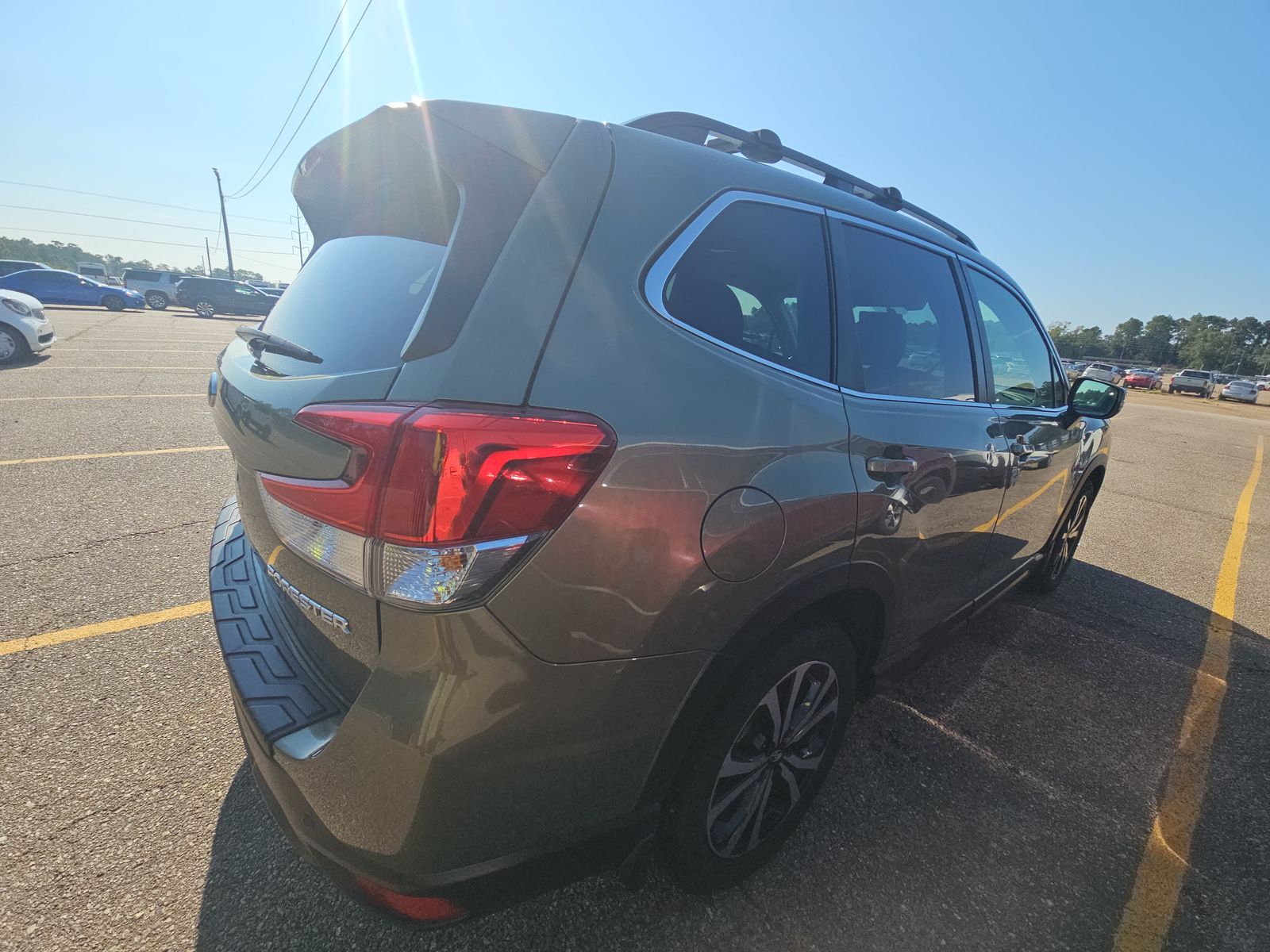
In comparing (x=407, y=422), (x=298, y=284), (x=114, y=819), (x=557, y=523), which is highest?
(x=298, y=284)

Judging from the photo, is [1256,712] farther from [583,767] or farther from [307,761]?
[307,761]

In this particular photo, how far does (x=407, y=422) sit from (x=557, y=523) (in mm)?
313

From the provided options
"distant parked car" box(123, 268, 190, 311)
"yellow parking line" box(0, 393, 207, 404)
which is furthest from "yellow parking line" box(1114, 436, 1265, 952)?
"distant parked car" box(123, 268, 190, 311)

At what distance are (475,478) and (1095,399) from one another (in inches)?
146

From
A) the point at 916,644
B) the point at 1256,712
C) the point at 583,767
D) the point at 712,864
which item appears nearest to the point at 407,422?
the point at 583,767

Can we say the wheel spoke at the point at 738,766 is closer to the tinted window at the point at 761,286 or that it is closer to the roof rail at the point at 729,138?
the tinted window at the point at 761,286

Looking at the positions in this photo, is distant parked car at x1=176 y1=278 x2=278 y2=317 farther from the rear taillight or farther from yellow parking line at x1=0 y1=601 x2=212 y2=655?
the rear taillight

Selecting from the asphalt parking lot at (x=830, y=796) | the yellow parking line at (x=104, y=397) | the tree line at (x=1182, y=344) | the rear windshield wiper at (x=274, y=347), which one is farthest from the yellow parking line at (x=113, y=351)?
the tree line at (x=1182, y=344)

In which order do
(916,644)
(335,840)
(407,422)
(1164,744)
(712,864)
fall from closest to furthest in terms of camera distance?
(407,422) < (335,840) < (712,864) < (916,644) < (1164,744)

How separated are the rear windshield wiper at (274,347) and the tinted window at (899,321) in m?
1.38

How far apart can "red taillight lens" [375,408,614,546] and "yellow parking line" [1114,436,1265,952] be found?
209 centimetres

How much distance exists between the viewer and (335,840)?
125 cm

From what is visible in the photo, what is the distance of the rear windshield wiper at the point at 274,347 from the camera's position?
1.53m

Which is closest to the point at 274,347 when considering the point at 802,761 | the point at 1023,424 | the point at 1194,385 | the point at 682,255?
the point at 682,255
